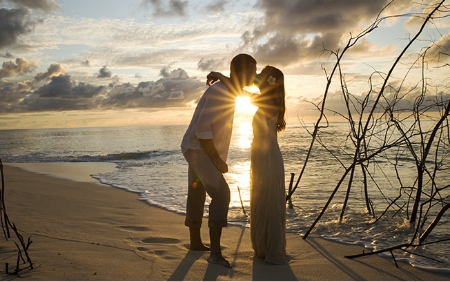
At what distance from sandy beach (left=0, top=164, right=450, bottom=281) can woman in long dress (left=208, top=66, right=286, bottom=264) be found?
21 cm

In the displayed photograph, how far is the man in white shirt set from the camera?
3.35m

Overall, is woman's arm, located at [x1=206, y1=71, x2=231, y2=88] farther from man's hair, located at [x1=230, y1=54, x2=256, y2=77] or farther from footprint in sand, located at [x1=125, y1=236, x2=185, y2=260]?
footprint in sand, located at [x1=125, y1=236, x2=185, y2=260]

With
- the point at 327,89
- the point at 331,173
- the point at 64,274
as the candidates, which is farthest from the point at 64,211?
the point at 331,173

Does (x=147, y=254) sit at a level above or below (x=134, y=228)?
above

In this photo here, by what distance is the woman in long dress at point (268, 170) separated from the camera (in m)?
3.53

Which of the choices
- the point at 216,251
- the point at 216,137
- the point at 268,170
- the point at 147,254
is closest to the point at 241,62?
the point at 216,137

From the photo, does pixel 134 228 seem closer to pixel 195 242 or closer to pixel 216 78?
pixel 195 242

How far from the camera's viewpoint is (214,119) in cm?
334

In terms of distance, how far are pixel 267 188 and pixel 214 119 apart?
0.82 meters

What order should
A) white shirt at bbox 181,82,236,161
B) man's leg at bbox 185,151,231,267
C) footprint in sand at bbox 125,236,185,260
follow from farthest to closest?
footprint in sand at bbox 125,236,185,260, man's leg at bbox 185,151,231,267, white shirt at bbox 181,82,236,161

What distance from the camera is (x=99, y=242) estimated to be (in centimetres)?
404

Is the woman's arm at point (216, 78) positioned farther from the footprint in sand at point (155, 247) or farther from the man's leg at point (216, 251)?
the footprint in sand at point (155, 247)

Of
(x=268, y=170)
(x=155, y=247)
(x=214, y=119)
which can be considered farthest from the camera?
(x=155, y=247)

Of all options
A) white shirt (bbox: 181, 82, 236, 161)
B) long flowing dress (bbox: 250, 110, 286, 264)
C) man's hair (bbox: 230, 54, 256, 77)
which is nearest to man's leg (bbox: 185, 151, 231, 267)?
white shirt (bbox: 181, 82, 236, 161)
